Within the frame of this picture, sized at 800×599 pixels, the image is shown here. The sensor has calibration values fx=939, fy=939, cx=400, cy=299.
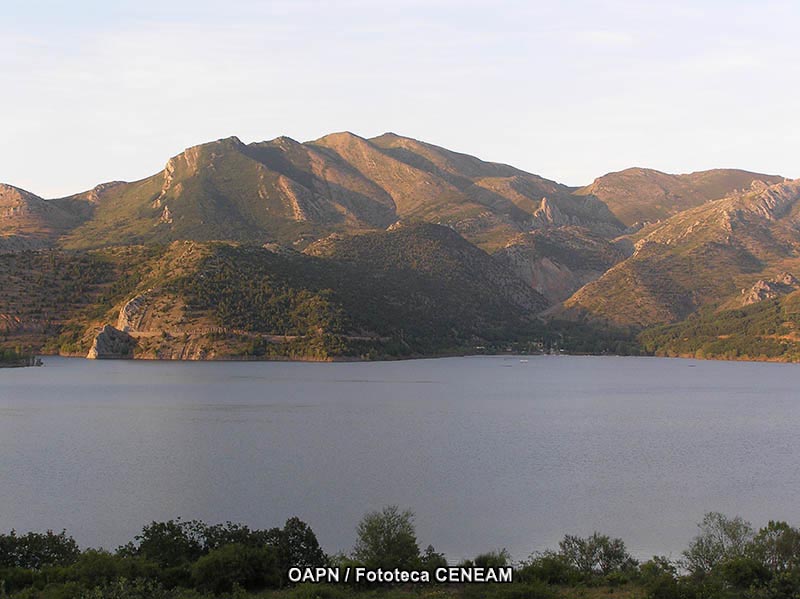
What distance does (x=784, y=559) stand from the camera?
34938 millimetres

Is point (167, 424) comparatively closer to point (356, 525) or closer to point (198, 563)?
point (356, 525)

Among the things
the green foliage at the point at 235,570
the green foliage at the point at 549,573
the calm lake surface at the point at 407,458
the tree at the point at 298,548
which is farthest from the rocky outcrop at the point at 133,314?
the green foliage at the point at 549,573

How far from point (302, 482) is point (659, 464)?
2712 centimetres

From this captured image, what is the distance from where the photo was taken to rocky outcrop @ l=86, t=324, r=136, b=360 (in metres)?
193

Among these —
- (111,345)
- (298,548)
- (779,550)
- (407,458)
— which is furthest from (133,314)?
(779,550)

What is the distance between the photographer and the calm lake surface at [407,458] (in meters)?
49.5

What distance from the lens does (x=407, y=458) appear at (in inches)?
2776

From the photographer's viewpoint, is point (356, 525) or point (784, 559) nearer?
point (784, 559)

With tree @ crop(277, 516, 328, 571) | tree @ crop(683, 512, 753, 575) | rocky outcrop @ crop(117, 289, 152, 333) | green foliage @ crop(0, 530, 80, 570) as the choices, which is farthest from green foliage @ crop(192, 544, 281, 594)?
rocky outcrop @ crop(117, 289, 152, 333)

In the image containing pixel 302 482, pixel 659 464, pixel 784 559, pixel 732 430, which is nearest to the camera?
pixel 784 559

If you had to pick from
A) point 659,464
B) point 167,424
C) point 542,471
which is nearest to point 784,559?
point 542,471

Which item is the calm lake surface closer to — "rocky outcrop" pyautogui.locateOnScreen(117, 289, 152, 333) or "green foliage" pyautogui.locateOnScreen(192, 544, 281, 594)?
"green foliage" pyautogui.locateOnScreen(192, 544, 281, 594)

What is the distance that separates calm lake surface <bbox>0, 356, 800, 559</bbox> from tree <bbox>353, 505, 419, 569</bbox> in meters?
5.01

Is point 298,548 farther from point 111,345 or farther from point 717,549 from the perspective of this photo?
point 111,345
